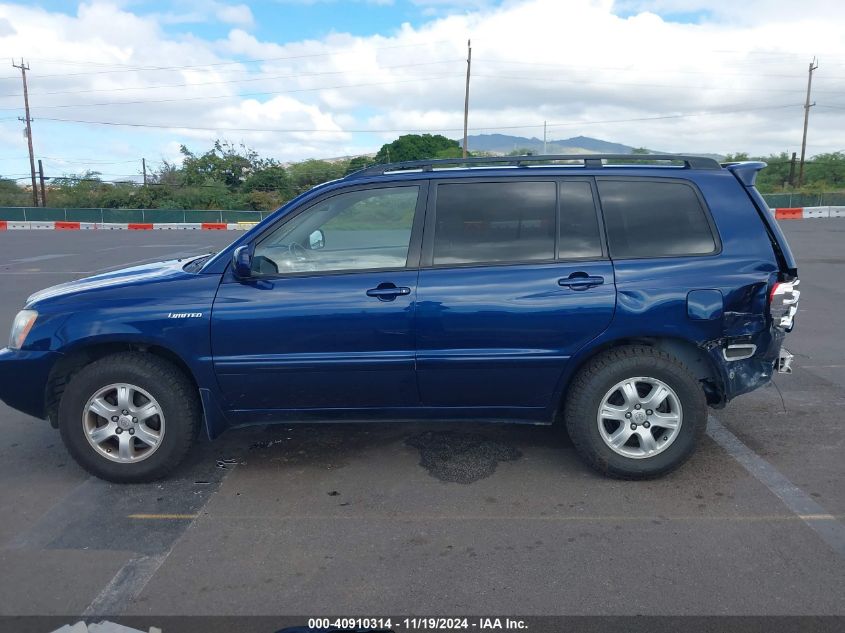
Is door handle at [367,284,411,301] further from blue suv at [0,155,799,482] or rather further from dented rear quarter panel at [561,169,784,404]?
dented rear quarter panel at [561,169,784,404]

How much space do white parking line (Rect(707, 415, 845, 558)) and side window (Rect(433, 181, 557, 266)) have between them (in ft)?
6.08

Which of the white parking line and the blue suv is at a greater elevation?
the blue suv

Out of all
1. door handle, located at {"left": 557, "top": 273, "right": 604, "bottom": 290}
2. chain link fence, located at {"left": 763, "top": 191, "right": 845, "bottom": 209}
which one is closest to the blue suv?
door handle, located at {"left": 557, "top": 273, "right": 604, "bottom": 290}

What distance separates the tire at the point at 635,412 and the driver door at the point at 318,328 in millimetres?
1031

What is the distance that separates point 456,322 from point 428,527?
1.14 meters

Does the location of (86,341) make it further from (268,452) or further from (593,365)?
(593,365)

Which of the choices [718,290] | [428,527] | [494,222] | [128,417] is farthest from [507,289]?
[128,417]

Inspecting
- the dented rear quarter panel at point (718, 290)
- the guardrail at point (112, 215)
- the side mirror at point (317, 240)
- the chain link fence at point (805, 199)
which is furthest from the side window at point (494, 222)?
the chain link fence at point (805, 199)

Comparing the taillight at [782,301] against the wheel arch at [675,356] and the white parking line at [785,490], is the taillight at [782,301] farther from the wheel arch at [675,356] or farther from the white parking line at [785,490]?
the white parking line at [785,490]

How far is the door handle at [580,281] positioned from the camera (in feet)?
13.3

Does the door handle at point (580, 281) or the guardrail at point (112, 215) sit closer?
the door handle at point (580, 281)

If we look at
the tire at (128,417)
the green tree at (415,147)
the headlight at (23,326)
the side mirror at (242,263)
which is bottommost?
the tire at (128,417)

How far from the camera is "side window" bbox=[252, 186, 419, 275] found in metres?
Answer: 4.23

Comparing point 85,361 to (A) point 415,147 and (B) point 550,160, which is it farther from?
(A) point 415,147
